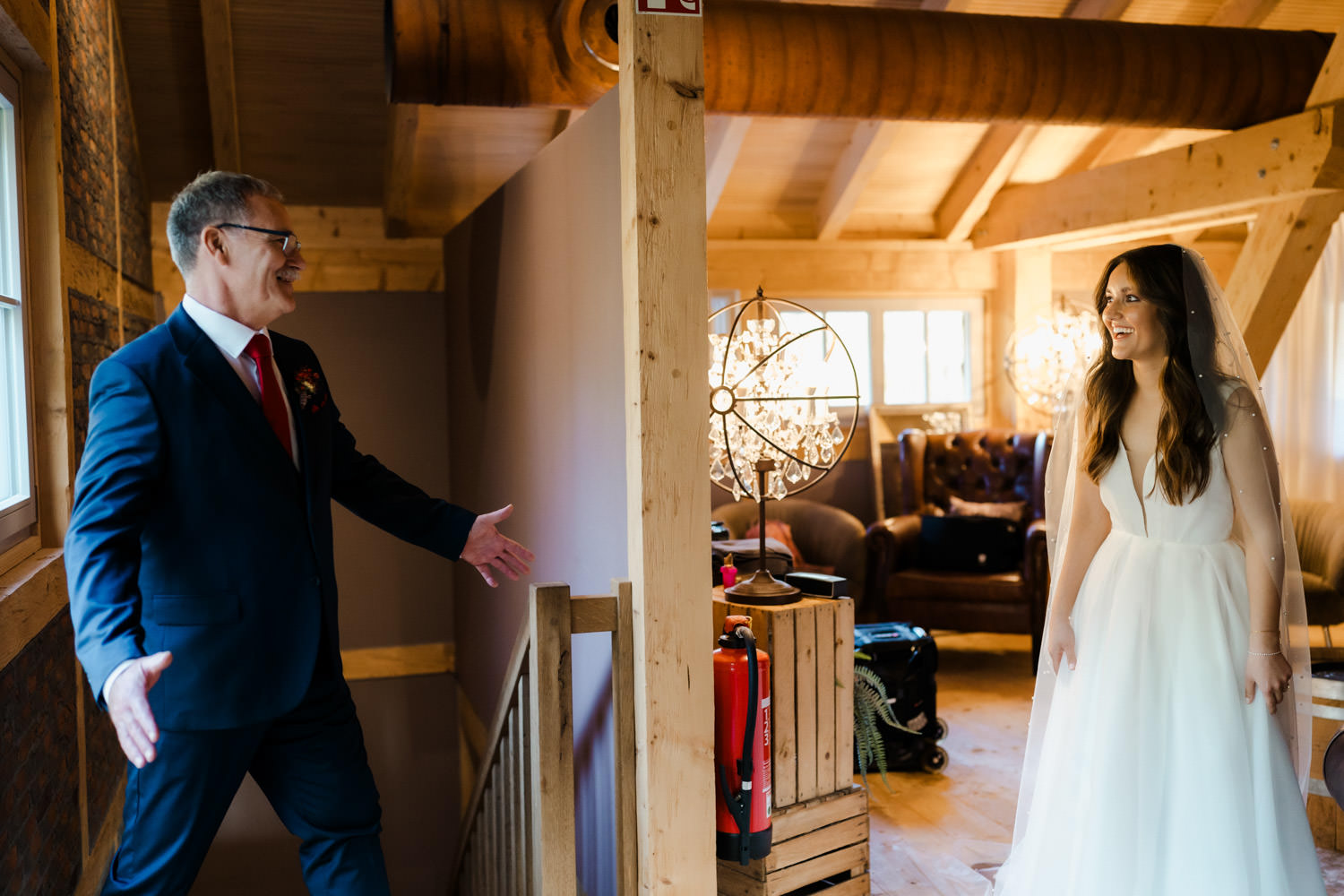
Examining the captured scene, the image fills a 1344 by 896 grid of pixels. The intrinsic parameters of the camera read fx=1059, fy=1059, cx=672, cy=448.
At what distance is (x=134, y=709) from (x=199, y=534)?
410 millimetres

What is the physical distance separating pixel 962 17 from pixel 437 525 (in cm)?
300

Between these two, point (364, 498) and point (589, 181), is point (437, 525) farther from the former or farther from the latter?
point (589, 181)

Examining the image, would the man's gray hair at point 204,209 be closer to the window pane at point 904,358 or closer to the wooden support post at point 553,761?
the wooden support post at point 553,761

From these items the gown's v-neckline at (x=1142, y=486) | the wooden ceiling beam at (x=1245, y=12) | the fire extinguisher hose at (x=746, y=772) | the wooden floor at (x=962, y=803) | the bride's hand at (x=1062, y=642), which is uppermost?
the wooden ceiling beam at (x=1245, y=12)

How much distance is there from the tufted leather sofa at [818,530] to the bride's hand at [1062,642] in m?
2.75

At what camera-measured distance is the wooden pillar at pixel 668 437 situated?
220cm

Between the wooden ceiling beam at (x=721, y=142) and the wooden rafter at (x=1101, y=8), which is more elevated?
the wooden rafter at (x=1101, y=8)

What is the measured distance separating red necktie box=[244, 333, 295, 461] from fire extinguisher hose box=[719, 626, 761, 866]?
1.10m

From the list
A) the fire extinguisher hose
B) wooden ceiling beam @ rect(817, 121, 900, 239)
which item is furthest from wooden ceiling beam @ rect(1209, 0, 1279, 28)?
the fire extinguisher hose

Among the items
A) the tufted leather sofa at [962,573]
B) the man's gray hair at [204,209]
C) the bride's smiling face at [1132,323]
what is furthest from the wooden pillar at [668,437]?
the tufted leather sofa at [962,573]

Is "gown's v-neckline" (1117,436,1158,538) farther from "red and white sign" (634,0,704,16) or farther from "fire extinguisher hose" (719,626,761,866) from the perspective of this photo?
"red and white sign" (634,0,704,16)

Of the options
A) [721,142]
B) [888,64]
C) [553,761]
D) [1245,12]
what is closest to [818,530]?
[721,142]

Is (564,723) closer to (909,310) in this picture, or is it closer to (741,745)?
(741,745)

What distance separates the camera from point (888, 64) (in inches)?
157
